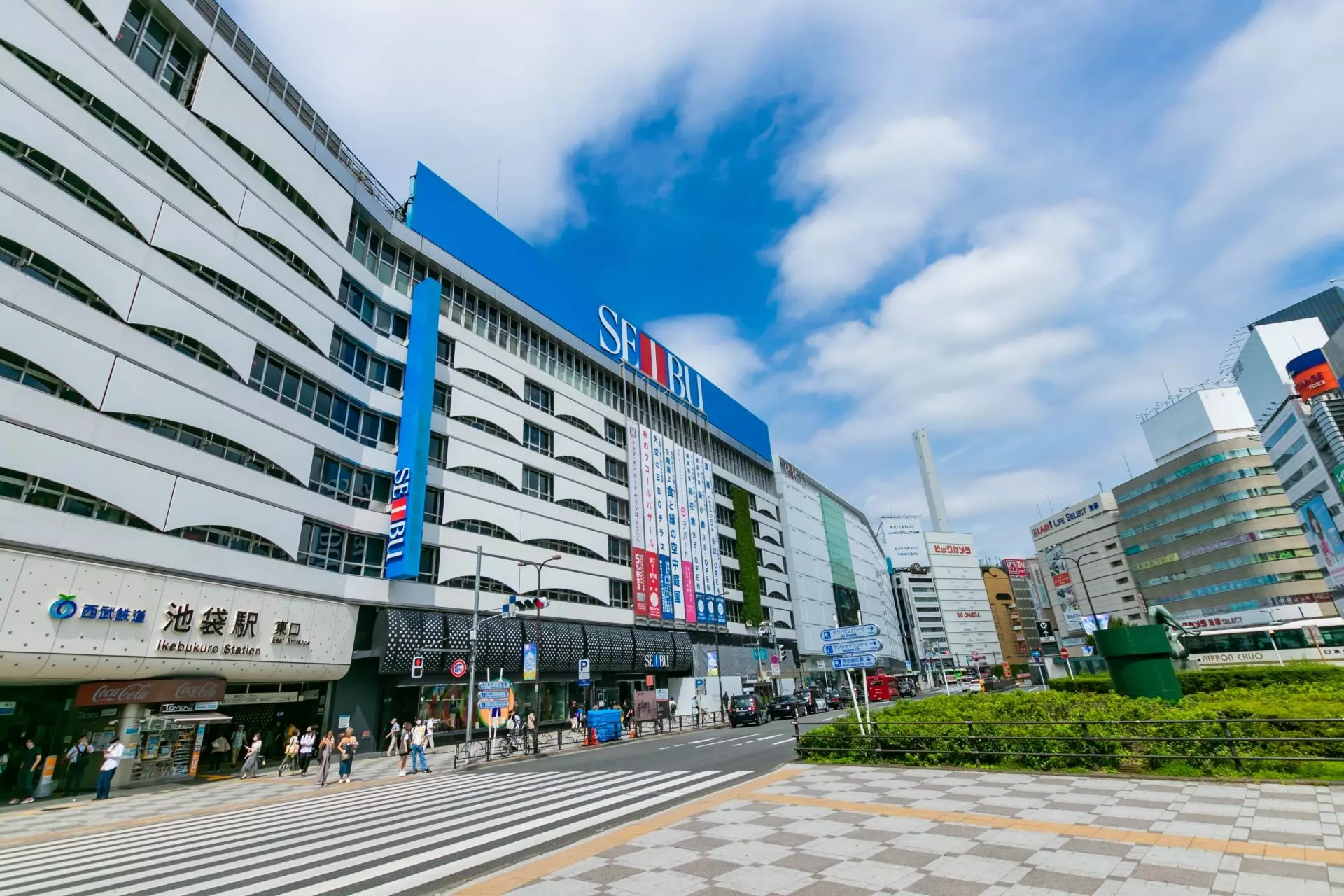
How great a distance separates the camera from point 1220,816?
28.1 feet

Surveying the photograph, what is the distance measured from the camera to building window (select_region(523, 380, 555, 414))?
4203cm

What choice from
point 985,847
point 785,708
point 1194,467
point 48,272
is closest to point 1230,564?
point 1194,467

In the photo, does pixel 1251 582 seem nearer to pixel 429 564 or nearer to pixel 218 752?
pixel 429 564

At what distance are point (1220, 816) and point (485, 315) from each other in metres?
40.6

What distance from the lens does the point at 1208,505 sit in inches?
3169

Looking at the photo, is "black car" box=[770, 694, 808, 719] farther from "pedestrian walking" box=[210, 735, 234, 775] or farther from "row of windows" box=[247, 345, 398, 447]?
"pedestrian walking" box=[210, 735, 234, 775]

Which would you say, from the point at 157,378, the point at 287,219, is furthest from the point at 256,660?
the point at 287,219

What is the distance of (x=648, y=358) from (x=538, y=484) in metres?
20.2

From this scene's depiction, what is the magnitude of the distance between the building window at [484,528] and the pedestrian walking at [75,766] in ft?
53.5

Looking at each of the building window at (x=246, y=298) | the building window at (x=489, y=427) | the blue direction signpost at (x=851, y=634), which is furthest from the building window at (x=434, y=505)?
the blue direction signpost at (x=851, y=634)

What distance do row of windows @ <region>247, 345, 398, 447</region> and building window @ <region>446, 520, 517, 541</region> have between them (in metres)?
5.64

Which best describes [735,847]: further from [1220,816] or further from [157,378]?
[157,378]

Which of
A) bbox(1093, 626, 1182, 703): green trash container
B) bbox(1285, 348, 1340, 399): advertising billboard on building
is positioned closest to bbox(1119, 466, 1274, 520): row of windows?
bbox(1285, 348, 1340, 399): advertising billboard on building

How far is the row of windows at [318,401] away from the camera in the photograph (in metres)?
26.7
